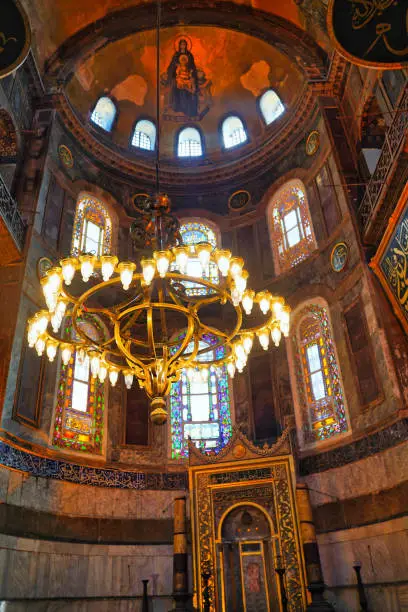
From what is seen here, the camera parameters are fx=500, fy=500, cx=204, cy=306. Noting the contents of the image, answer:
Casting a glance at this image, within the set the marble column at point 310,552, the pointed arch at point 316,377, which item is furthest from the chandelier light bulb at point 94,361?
the pointed arch at point 316,377

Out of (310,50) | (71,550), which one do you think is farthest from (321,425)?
(310,50)

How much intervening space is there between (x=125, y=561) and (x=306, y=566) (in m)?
3.09

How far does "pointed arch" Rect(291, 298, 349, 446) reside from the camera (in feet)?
30.1

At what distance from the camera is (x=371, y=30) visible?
7.03 meters

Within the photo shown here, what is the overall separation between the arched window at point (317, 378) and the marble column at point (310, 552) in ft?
4.48

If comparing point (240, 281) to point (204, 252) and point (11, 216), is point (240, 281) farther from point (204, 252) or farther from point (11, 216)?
point (11, 216)

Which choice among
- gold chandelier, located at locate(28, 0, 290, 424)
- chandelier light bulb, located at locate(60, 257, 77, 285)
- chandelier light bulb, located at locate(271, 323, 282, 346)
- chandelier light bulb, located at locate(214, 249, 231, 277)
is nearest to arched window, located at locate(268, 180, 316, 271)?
chandelier light bulb, located at locate(271, 323, 282, 346)

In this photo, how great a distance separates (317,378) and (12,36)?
7768 millimetres

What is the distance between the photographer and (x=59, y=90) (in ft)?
37.8

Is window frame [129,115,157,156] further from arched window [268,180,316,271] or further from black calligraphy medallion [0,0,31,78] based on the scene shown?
black calligraphy medallion [0,0,31,78]

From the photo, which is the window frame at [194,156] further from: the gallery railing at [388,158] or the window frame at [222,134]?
the gallery railing at [388,158]

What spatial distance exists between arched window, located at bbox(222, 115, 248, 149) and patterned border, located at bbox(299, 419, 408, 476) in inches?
358

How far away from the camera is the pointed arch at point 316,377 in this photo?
361 inches

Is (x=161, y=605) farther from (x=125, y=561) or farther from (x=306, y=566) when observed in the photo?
(x=306, y=566)
